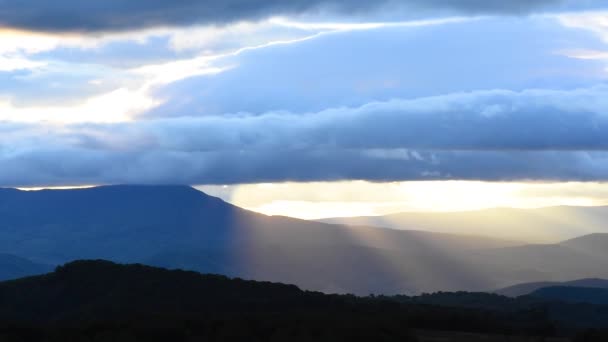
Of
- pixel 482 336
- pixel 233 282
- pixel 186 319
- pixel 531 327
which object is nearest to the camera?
pixel 186 319

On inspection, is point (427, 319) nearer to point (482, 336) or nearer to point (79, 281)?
point (482, 336)

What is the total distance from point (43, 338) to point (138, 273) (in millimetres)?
69480

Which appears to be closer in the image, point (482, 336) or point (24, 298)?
point (482, 336)

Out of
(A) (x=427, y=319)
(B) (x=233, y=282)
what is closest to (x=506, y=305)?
(B) (x=233, y=282)

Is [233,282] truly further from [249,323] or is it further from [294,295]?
[249,323]

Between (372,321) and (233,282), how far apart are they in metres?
64.6

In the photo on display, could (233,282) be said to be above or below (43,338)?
above

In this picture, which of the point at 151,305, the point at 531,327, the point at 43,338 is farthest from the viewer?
the point at 151,305

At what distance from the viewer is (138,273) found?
138 metres

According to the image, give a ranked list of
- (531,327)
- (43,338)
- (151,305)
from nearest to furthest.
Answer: (43,338), (531,327), (151,305)

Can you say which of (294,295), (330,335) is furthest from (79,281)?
(330,335)

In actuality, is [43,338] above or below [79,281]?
below

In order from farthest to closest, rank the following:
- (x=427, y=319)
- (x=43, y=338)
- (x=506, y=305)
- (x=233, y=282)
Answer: (x=506, y=305) < (x=233, y=282) < (x=427, y=319) < (x=43, y=338)

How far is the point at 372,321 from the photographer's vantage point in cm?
6944
